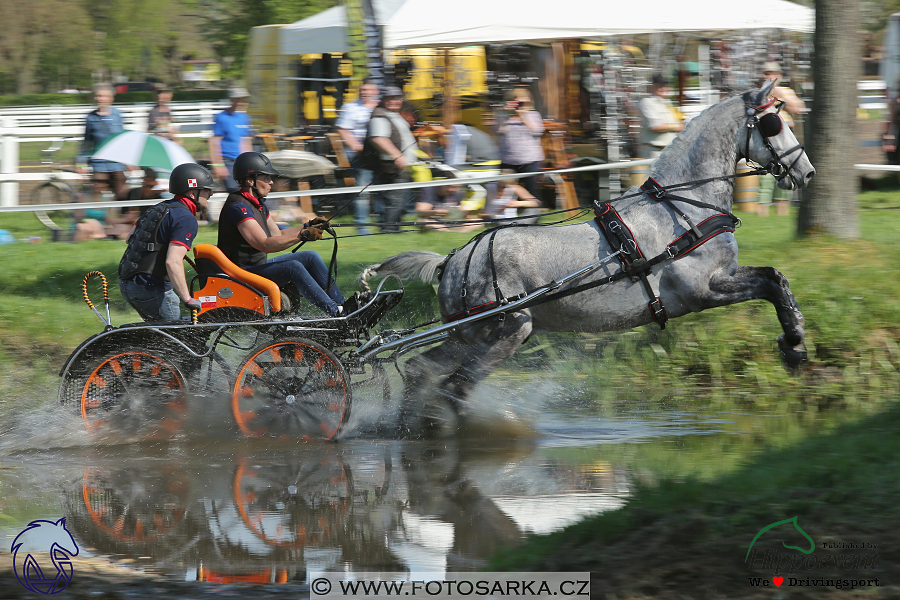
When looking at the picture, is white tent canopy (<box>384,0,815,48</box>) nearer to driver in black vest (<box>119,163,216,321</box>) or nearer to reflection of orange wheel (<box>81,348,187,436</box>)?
driver in black vest (<box>119,163,216,321</box>)

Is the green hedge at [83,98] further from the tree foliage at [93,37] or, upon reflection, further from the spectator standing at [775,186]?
the spectator standing at [775,186]

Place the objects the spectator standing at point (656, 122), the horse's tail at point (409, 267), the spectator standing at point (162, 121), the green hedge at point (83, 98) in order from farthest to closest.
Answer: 1. the green hedge at point (83, 98)
2. the spectator standing at point (162, 121)
3. the spectator standing at point (656, 122)
4. the horse's tail at point (409, 267)

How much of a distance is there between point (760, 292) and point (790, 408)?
1.19 metres

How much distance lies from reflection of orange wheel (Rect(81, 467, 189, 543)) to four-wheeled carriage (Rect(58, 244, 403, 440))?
2.01ft

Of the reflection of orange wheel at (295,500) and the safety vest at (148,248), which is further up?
the safety vest at (148,248)

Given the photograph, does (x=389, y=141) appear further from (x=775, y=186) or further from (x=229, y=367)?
(x=775, y=186)

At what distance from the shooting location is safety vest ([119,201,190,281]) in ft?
20.5

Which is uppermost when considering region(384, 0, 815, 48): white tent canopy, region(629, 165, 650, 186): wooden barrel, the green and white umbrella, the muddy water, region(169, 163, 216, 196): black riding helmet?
region(384, 0, 815, 48): white tent canopy

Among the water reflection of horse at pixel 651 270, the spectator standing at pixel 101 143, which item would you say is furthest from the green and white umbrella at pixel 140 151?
the water reflection of horse at pixel 651 270

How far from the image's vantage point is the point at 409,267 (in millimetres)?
6527

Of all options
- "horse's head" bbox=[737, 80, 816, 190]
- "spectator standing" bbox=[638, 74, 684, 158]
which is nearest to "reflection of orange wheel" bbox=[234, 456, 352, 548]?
"horse's head" bbox=[737, 80, 816, 190]

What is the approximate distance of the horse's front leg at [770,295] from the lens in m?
5.94

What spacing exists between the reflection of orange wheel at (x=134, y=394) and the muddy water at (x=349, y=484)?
0.40ft

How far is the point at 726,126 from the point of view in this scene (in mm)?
6176
